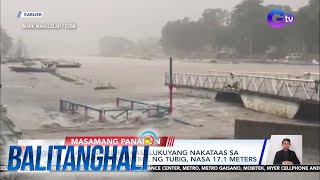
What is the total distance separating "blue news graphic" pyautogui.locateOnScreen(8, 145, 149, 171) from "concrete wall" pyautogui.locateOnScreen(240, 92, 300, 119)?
338 cm

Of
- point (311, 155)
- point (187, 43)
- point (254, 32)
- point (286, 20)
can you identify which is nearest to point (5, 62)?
point (187, 43)

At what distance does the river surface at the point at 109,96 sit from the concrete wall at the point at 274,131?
8.2 inches

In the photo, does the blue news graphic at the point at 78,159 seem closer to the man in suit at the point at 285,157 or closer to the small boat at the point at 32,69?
the man in suit at the point at 285,157

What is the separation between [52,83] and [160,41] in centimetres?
173

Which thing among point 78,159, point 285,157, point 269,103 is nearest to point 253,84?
point 269,103

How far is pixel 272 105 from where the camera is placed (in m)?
7.10

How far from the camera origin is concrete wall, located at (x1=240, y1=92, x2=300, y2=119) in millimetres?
6848

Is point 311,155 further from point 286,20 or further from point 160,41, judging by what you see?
point 160,41

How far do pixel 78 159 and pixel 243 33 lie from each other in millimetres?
3022

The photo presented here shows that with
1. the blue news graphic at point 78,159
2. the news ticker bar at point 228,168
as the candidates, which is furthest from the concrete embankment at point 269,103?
the blue news graphic at point 78,159

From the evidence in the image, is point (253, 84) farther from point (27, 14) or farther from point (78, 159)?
point (27, 14)

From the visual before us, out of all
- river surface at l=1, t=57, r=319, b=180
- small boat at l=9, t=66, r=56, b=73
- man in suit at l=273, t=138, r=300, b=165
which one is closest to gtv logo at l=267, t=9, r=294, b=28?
river surface at l=1, t=57, r=319, b=180

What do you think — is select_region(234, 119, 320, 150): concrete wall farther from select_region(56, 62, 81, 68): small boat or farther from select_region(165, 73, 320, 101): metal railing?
select_region(56, 62, 81, 68): small boat

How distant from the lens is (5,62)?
5.84m
